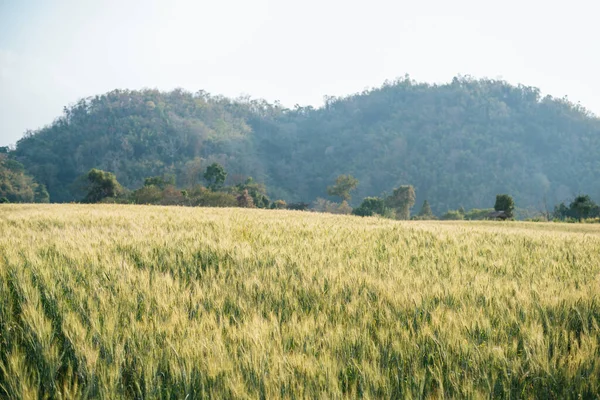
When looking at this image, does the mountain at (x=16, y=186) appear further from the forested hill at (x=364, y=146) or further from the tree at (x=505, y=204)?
the tree at (x=505, y=204)

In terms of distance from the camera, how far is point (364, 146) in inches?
6826

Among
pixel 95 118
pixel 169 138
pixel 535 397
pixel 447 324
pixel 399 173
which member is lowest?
pixel 535 397

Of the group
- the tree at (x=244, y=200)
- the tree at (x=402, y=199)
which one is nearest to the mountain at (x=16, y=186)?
the tree at (x=244, y=200)

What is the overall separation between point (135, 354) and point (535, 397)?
5.77 ft

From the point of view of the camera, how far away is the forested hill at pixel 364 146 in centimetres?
13775

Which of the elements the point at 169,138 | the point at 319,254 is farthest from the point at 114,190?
the point at 169,138

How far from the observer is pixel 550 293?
8.27 feet

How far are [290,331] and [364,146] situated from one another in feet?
579

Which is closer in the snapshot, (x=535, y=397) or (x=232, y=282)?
(x=535, y=397)

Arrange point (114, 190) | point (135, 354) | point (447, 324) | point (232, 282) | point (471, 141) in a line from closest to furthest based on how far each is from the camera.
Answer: point (135, 354) < point (447, 324) < point (232, 282) < point (114, 190) < point (471, 141)

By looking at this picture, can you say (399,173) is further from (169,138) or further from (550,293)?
(550,293)

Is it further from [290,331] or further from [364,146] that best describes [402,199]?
[364,146]

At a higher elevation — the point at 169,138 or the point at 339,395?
the point at 169,138

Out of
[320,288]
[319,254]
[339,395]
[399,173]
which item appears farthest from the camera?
[399,173]
